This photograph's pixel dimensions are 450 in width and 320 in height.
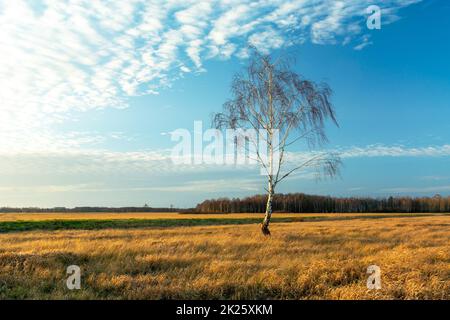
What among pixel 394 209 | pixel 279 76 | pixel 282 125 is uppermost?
pixel 279 76

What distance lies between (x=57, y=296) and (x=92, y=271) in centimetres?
278

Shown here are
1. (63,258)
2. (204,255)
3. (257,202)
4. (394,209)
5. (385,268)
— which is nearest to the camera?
(385,268)

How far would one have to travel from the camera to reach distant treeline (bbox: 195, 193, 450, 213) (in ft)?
444

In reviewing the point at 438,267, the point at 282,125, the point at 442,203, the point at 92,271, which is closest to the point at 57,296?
the point at 92,271

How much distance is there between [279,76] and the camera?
25094mm

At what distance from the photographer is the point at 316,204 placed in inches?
5477

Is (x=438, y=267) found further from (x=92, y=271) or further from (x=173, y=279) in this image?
(x=92, y=271)

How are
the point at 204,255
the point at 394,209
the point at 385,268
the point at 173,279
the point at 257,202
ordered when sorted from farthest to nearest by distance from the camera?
the point at 394,209, the point at 257,202, the point at 204,255, the point at 385,268, the point at 173,279

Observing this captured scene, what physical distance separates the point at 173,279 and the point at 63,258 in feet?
17.5

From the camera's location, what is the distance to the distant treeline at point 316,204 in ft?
444
